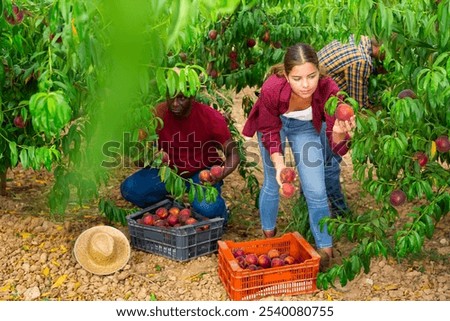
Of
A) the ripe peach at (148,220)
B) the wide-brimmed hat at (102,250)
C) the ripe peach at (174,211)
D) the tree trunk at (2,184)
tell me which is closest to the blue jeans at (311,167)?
the ripe peach at (174,211)

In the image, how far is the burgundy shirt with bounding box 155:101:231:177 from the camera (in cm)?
349

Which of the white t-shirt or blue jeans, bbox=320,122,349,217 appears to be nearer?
the white t-shirt

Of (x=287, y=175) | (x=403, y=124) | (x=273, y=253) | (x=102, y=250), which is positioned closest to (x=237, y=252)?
(x=273, y=253)

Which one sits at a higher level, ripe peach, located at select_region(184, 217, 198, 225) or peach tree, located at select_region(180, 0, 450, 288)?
peach tree, located at select_region(180, 0, 450, 288)

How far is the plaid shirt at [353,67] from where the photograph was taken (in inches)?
137

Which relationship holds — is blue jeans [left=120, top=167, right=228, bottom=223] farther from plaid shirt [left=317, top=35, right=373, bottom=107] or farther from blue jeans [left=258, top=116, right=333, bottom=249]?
plaid shirt [left=317, top=35, right=373, bottom=107]

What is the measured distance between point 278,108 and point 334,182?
807 millimetres

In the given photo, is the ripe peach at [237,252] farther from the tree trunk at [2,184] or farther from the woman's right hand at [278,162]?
the tree trunk at [2,184]

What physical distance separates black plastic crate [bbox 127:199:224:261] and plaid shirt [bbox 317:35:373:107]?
113cm

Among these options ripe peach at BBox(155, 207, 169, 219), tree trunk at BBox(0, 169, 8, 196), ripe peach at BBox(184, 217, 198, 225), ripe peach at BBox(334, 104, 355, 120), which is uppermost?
ripe peach at BBox(334, 104, 355, 120)

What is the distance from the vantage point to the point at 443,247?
11.6ft

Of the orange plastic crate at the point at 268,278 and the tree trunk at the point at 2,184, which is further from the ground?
the tree trunk at the point at 2,184

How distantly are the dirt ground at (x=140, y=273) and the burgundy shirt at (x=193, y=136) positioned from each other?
1.82 ft

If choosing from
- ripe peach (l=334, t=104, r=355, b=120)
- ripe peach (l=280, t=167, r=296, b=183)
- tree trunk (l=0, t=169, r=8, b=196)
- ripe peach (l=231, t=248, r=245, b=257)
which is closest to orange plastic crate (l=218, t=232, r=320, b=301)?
ripe peach (l=231, t=248, r=245, b=257)
